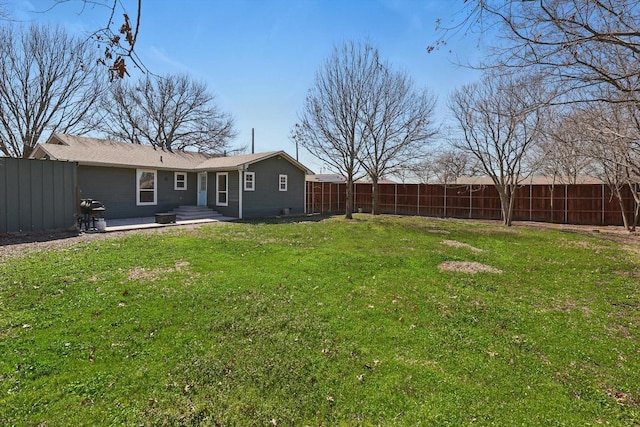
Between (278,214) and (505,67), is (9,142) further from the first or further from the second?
(505,67)

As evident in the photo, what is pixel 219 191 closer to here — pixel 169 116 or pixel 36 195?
pixel 36 195

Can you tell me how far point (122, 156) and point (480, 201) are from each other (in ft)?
61.2

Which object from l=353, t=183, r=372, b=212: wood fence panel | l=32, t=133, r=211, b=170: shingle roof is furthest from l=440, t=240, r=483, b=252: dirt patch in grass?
l=32, t=133, r=211, b=170: shingle roof

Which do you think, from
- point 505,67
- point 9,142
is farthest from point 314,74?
point 9,142

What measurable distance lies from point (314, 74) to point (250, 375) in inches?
673


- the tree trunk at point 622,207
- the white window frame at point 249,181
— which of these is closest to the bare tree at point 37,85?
the white window frame at point 249,181

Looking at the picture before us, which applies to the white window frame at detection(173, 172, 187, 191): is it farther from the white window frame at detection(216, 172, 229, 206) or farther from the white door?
the white window frame at detection(216, 172, 229, 206)

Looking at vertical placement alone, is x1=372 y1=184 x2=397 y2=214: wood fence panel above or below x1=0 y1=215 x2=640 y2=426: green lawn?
above

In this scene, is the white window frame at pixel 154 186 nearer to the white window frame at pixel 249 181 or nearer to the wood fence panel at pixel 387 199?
the white window frame at pixel 249 181

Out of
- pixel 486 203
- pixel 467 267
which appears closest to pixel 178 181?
pixel 467 267

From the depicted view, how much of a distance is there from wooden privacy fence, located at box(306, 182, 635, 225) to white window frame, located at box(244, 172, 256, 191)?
4.84 metres

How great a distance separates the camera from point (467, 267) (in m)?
7.15

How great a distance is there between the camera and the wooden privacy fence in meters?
16.7

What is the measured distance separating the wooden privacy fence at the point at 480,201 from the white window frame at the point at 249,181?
484 centimetres
